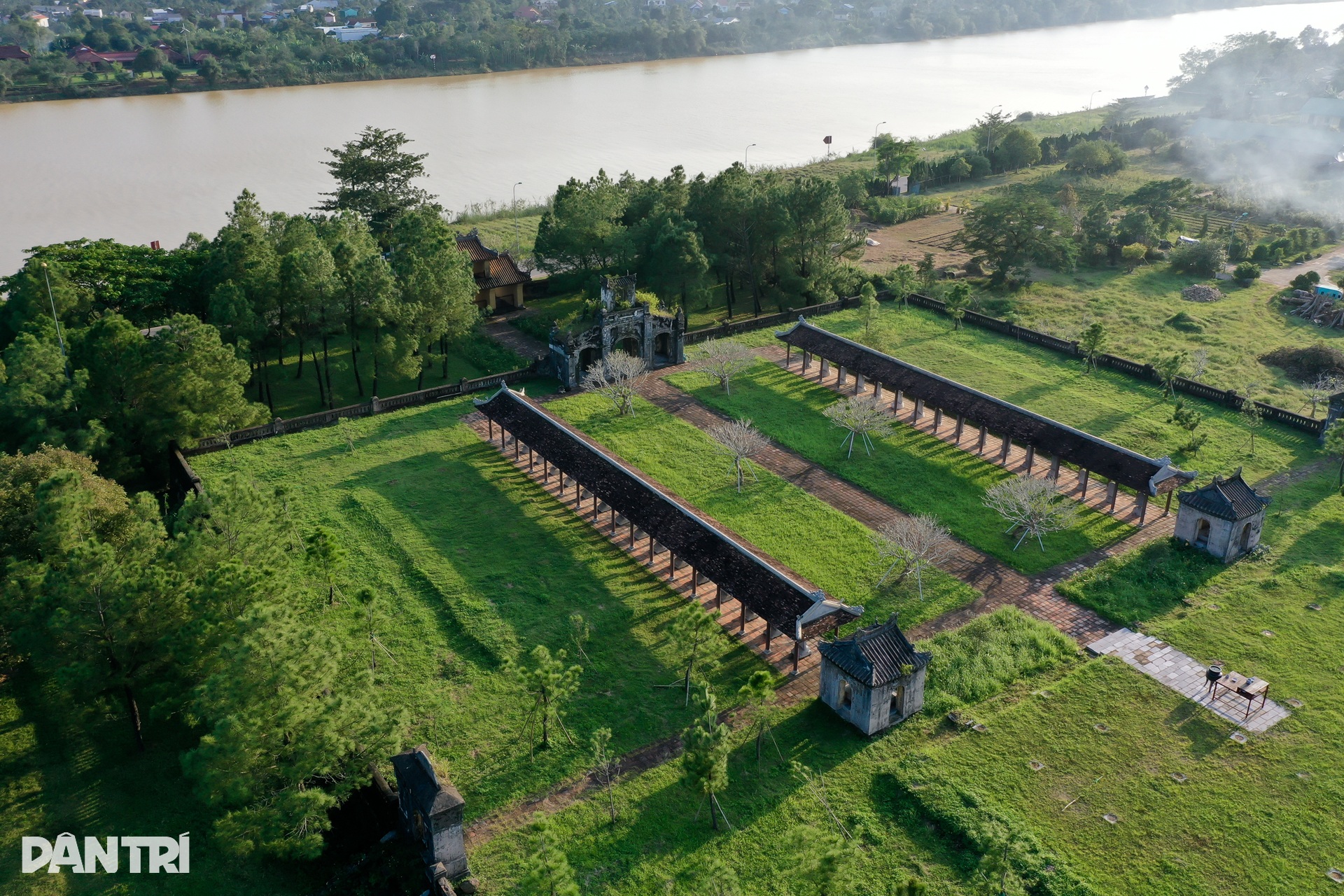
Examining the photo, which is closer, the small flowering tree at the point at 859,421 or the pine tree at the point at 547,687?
the pine tree at the point at 547,687

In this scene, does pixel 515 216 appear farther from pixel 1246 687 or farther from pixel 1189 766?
pixel 1189 766

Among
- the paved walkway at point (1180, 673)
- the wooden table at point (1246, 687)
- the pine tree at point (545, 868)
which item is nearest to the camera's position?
the pine tree at point (545, 868)

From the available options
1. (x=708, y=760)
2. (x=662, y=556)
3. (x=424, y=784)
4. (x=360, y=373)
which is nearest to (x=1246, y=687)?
(x=708, y=760)

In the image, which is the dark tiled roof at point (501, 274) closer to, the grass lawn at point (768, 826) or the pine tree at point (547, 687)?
the pine tree at point (547, 687)

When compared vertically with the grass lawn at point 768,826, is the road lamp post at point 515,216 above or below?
above

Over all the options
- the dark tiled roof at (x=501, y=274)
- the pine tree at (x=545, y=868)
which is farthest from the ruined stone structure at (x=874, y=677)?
the dark tiled roof at (x=501, y=274)

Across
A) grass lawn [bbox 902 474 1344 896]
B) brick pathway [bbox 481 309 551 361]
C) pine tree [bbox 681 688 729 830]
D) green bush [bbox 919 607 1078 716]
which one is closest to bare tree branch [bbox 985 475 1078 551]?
grass lawn [bbox 902 474 1344 896]
